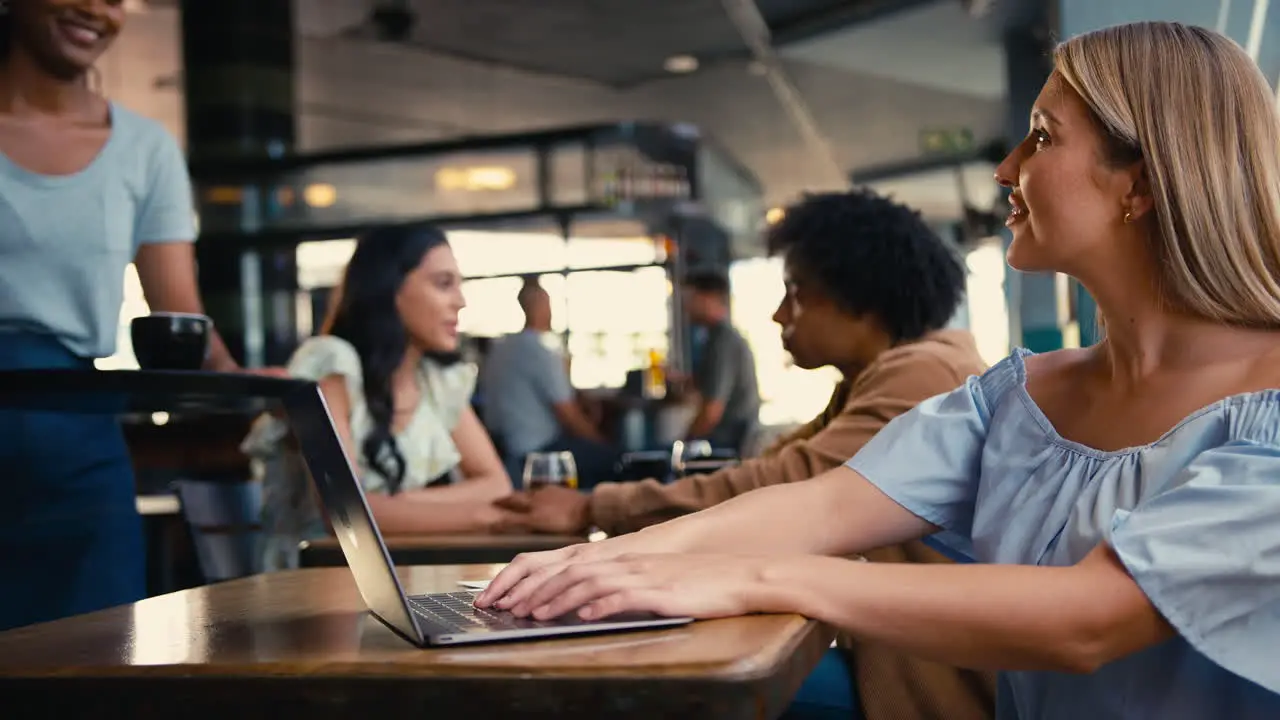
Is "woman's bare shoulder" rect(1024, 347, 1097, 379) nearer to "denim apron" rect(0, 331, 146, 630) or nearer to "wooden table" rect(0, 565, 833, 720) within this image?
"wooden table" rect(0, 565, 833, 720)

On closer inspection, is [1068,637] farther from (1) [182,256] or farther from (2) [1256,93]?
(1) [182,256]

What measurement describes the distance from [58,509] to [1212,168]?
5.52 ft

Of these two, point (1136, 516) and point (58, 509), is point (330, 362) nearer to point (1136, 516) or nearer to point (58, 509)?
point (58, 509)

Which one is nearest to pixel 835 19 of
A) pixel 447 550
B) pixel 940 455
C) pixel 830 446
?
pixel 830 446

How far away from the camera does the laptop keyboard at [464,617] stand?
3.41ft

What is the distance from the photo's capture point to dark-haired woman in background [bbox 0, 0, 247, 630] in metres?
1.93

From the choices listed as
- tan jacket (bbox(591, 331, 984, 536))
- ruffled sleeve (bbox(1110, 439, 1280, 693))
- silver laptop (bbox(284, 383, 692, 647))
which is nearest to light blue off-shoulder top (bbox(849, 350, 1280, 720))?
ruffled sleeve (bbox(1110, 439, 1280, 693))

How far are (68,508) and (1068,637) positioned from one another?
1.56 meters

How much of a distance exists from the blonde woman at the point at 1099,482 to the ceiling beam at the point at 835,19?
23.6 ft

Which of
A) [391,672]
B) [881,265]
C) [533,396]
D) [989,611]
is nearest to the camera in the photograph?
[391,672]

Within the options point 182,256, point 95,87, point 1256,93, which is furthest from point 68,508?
point 1256,93

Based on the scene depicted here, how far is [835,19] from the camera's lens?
29.3ft

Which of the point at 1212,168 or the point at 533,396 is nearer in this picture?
the point at 1212,168

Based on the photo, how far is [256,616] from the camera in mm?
1213
